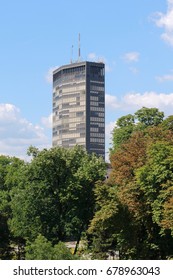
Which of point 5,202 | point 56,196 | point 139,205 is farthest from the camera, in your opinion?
point 5,202

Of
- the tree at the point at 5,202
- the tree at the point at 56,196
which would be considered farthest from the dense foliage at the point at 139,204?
the tree at the point at 5,202

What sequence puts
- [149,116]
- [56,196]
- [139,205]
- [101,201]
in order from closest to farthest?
[139,205] < [101,201] < [56,196] < [149,116]

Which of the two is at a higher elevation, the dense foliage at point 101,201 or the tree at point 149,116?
the tree at point 149,116

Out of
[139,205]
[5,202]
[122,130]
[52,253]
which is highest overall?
[122,130]

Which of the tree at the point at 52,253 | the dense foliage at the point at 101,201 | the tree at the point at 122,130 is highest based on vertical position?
the tree at the point at 122,130

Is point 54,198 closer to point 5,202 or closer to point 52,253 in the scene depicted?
point 52,253

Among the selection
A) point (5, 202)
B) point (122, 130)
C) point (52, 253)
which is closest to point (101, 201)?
point (52, 253)

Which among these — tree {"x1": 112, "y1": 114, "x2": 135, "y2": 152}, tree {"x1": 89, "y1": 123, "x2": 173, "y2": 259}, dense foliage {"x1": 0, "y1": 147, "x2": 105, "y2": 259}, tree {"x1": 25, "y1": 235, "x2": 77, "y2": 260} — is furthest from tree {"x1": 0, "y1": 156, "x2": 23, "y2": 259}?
tree {"x1": 25, "y1": 235, "x2": 77, "y2": 260}

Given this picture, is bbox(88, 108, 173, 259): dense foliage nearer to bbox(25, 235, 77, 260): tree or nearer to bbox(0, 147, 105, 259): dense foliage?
bbox(0, 147, 105, 259): dense foliage

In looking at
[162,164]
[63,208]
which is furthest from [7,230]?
[162,164]

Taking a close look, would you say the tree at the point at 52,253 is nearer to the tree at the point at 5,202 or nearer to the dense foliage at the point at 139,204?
the dense foliage at the point at 139,204

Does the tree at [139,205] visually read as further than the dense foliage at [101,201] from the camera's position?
No

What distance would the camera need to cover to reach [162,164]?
4166cm
